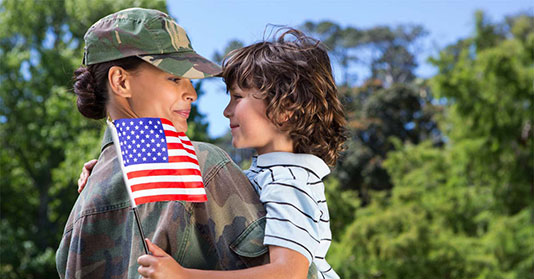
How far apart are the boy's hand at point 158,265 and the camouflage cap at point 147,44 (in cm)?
51

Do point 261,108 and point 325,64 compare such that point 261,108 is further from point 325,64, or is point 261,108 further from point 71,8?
point 71,8

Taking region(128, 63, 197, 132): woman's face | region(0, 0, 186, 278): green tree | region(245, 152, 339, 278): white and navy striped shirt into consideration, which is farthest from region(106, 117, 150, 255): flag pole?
region(0, 0, 186, 278): green tree

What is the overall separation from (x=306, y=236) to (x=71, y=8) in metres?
19.0

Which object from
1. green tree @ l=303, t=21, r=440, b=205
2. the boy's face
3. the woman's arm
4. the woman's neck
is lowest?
green tree @ l=303, t=21, r=440, b=205

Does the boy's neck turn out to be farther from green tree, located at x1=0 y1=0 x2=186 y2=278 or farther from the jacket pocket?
green tree, located at x1=0 y1=0 x2=186 y2=278

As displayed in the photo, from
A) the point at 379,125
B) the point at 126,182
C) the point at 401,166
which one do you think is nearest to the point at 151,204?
the point at 126,182

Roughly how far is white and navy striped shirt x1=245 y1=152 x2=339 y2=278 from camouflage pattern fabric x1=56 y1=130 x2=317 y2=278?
0.05 meters

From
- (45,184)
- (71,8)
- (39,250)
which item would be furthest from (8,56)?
(39,250)

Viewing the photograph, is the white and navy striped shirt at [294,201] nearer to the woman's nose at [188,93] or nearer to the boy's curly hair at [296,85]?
the boy's curly hair at [296,85]

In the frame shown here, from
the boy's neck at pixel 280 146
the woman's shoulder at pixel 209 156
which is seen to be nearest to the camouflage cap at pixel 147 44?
the woman's shoulder at pixel 209 156

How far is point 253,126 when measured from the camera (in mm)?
2297

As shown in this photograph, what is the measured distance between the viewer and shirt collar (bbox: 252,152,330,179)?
2.19 meters

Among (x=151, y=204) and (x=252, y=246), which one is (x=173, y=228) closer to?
(x=151, y=204)

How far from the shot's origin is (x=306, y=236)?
6.06ft
